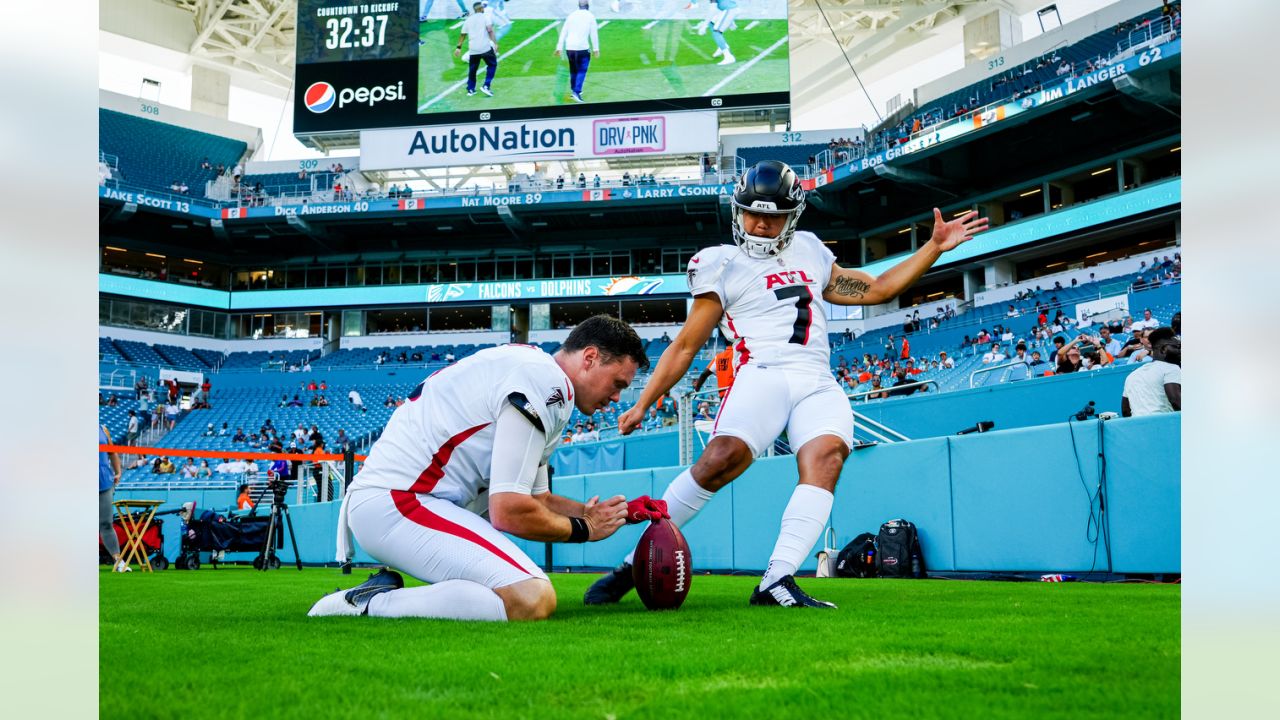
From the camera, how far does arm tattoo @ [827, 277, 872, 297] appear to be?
17.1ft

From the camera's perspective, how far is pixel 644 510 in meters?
4.07

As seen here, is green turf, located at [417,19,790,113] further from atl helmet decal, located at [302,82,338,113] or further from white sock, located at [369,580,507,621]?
white sock, located at [369,580,507,621]

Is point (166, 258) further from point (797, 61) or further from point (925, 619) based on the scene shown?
point (925, 619)

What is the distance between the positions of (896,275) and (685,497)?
161 centimetres

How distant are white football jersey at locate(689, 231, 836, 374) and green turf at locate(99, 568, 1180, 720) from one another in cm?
130

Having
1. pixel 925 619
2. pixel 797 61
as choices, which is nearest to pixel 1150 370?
pixel 925 619

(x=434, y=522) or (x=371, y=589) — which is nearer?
(x=434, y=522)

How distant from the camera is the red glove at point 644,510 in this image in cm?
402

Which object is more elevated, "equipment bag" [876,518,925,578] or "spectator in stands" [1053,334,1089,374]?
"spectator in stands" [1053,334,1089,374]

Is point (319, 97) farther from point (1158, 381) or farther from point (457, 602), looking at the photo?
point (457, 602)

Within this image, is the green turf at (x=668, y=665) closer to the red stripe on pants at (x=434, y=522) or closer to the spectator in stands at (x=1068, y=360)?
the red stripe on pants at (x=434, y=522)

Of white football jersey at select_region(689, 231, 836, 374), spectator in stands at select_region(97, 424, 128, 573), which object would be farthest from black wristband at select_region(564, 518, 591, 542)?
spectator in stands at select_region(97, 424, 128, 573)

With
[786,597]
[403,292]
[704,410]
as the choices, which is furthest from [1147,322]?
[403,292]

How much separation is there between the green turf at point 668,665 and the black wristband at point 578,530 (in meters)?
0.32
